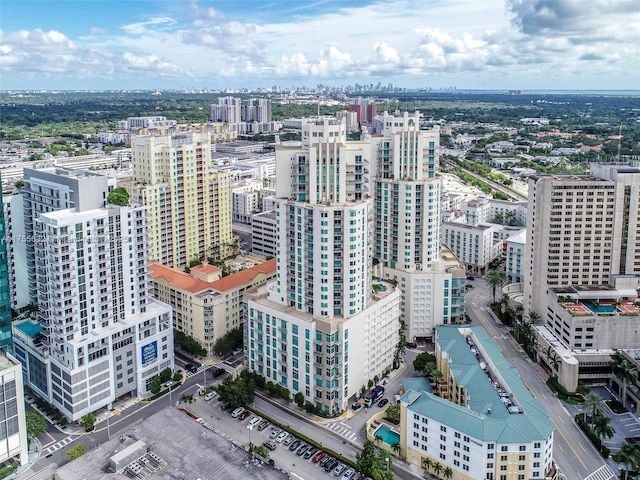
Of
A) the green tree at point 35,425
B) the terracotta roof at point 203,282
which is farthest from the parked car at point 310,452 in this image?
Answer: the terracotta roof at point 203,282

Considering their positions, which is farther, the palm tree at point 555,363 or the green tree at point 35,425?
the palm tree at point 555,363

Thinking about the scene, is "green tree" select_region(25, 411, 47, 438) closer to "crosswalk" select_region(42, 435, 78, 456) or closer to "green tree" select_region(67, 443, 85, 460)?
"crosswalk" select_region(42, 435, 78, 456)

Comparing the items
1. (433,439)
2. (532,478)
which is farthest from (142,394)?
(532,478)

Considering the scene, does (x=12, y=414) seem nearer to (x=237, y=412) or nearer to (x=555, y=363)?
(x=237, y=412)

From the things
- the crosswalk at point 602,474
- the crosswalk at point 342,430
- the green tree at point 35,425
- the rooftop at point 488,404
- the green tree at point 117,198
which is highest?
the green tree at point 117,198

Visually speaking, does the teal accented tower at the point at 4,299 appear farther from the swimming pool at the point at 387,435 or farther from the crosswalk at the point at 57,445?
the swimming pool at the point at 387,435

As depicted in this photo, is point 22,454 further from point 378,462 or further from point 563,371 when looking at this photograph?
point 563,371

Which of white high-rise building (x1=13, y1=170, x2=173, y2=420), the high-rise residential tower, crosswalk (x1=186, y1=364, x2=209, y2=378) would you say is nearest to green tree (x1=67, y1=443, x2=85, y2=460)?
white high-rise building (x1=13, y1=170, x2=173, y2=420)
